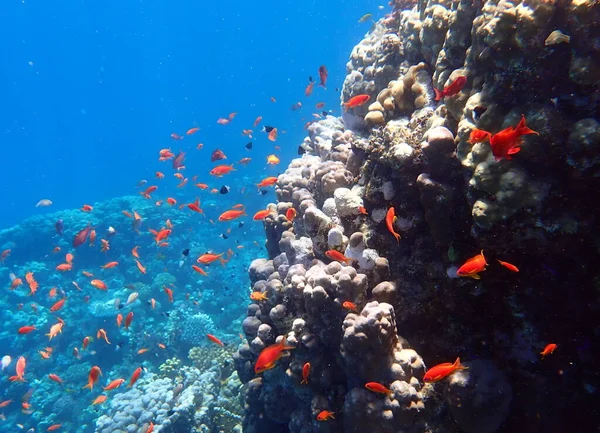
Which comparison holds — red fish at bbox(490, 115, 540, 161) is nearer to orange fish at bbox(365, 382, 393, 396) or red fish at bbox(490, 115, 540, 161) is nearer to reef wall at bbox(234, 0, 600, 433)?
reef wall at bbox(234, 0, 600, 433)

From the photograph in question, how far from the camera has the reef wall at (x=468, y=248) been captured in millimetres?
2805

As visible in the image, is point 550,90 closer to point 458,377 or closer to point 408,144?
point 408,144

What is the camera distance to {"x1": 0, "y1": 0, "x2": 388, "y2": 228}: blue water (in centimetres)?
6962

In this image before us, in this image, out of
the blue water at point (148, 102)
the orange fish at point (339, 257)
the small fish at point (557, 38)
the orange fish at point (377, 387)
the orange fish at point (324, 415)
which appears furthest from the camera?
the blue water at point (148, 102)

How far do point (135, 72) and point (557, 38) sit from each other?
103256 mm

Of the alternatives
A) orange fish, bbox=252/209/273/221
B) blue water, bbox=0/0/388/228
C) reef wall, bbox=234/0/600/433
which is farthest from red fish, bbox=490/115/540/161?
blue water, bbox=0/0/388/228

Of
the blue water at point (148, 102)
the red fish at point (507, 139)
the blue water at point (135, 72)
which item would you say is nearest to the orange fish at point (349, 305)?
the red fish at point (507, 139)

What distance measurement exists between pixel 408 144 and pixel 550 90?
139 cm

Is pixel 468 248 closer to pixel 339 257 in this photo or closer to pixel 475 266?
pixel 475 266

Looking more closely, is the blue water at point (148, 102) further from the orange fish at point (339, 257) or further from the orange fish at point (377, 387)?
the orange fish at point (377, 387)

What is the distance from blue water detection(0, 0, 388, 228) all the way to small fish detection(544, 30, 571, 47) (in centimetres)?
6422

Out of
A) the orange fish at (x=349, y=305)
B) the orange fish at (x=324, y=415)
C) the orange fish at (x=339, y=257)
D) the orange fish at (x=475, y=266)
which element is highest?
the orange fish at (x=339, y=257)

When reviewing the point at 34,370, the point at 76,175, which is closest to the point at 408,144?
the point at 34,370

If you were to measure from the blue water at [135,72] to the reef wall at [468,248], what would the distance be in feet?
206
